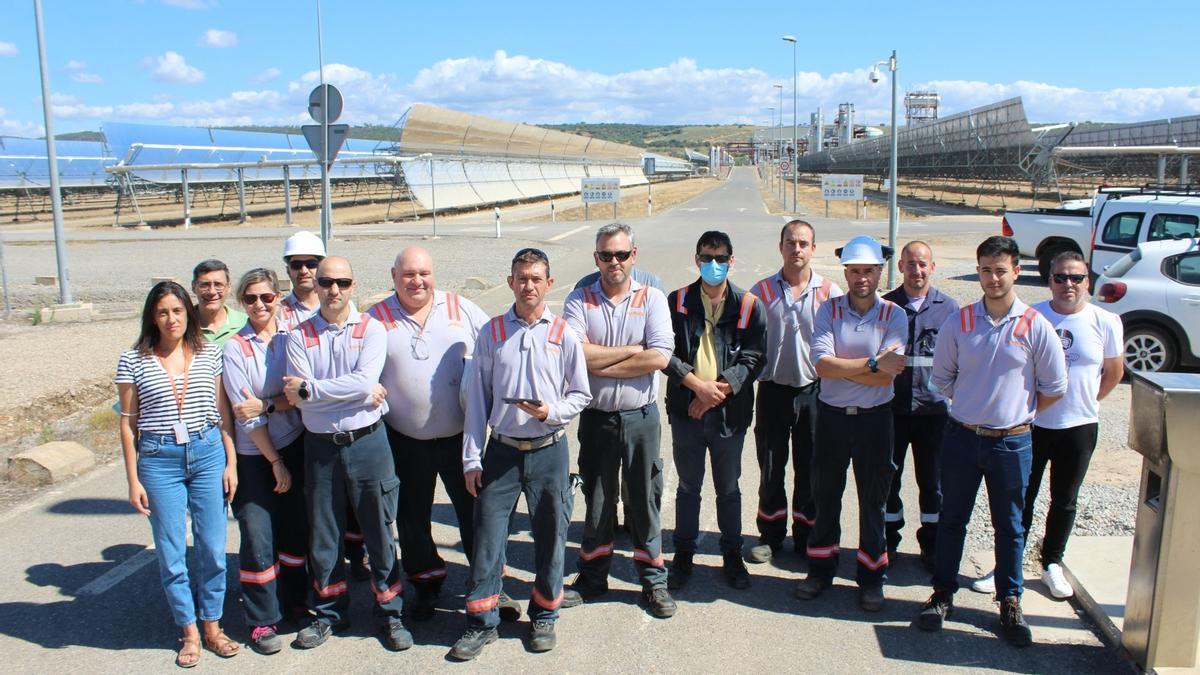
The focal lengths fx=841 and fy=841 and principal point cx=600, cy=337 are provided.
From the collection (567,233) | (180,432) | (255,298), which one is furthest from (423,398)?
(567,233)

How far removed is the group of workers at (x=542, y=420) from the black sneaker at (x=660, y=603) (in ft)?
0.05

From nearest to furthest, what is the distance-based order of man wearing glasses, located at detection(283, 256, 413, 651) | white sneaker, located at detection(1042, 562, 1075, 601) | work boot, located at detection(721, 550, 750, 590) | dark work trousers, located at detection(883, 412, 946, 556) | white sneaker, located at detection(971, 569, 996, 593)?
man wearing glasses, located at detection(283, 256, 413, 651), white sneaker, located at detection(1042, 562, 1075, 601), white sneaker, located at detection(971, 569, 996, 593), work boot, located at detection(721, 550, 750, 590), dark work trousers, located at detection(883, 412, 946, 556)

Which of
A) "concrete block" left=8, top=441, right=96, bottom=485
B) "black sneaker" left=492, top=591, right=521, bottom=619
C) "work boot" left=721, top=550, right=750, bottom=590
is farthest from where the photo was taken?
"concrete block" left=8, top=441, right=96, bottom=485

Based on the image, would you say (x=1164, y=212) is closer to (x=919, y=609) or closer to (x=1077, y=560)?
(x=1077, y=560)

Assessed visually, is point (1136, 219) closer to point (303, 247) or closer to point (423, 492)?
point (423, 492)

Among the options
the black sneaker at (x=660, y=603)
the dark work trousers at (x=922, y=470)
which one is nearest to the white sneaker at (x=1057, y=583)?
the dark work trousers at (x=922, y=470)

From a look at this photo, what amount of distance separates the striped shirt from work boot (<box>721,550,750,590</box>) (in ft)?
9.14

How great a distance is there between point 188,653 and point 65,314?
39.7 ft

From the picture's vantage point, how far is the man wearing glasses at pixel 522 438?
4016 millimetres

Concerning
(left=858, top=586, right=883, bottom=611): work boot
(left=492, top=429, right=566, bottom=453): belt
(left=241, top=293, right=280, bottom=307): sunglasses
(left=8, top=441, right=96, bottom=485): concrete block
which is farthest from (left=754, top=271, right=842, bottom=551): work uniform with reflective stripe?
(left=8, top=441, right=96, bottom=485): concrete block

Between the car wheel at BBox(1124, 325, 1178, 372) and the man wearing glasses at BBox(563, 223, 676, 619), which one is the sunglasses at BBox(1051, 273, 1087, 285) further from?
the car wheel at BBox(1124, 325, 1178, 372)

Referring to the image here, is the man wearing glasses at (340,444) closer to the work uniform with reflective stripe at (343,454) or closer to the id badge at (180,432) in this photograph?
the work uniform with reflective stripe at (343,454)

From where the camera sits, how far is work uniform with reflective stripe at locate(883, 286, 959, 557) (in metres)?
4.73

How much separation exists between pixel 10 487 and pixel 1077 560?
288 inches
